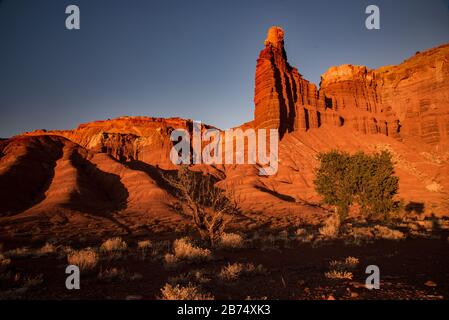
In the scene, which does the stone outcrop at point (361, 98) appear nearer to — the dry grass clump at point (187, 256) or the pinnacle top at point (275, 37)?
the pinnacle top at point (275, 37)

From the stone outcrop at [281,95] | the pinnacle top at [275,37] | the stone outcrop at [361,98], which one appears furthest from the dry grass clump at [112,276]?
the pinnacle top at [275,37]

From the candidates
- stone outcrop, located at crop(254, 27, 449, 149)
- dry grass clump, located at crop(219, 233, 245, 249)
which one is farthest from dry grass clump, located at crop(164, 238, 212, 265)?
stone outcrop, located at crop(254, 27, 449, 149)

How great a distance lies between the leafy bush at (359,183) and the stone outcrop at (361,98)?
43.8 meters

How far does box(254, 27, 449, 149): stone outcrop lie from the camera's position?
245 feet

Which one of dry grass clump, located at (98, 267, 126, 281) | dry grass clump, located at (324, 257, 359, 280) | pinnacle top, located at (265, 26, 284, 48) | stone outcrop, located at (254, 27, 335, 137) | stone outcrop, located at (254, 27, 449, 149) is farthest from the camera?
pinnacle top, located at (265, 26, 284, 48)

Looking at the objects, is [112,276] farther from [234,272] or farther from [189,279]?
[234,272]

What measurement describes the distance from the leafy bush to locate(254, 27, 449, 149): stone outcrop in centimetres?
4375

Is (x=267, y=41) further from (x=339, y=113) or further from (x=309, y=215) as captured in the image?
(x=309, y=215)

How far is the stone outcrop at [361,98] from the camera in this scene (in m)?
74.6

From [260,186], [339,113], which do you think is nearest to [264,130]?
[260,186]

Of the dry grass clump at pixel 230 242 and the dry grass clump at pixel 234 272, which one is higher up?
the dry grass clump at pixel 234 272

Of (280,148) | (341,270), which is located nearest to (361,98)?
(280,148)

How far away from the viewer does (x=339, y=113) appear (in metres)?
84.2

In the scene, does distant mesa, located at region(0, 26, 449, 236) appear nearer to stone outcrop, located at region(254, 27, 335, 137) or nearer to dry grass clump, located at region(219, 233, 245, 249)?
stone outcrop, located at region(254, 27, 335, 137)
